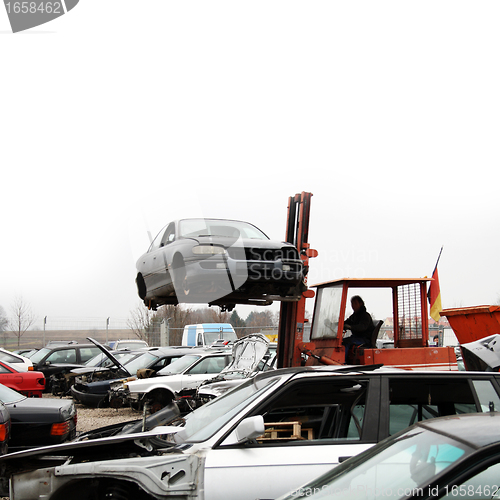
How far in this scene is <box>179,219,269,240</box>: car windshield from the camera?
7.69 metres

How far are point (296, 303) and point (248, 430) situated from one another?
453cm

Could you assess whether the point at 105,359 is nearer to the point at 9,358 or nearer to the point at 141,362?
the point at 141,362

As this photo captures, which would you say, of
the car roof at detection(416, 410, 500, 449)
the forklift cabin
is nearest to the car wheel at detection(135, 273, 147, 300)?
the forklift cabin

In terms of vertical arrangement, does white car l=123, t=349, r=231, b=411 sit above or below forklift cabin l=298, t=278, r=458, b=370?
below

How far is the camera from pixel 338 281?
7.04 m

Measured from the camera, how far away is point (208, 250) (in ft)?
22.9

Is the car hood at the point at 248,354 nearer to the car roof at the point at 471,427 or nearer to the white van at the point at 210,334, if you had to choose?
the car roof at the point at 471,427

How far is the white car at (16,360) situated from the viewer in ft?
41.6

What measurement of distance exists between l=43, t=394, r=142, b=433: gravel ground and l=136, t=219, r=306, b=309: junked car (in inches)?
161

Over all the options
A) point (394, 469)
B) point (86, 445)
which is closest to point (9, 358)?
point (86, 445)

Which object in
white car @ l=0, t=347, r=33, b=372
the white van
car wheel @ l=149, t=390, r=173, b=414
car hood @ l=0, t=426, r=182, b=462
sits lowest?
the white van

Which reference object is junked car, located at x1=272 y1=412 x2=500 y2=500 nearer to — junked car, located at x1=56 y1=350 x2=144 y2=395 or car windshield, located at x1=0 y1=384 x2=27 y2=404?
car windshield, located at x1=0 y1=384 x2=27 y2=404

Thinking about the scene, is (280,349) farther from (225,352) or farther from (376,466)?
(376,466)

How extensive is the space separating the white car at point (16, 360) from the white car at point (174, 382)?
3.32 metres
